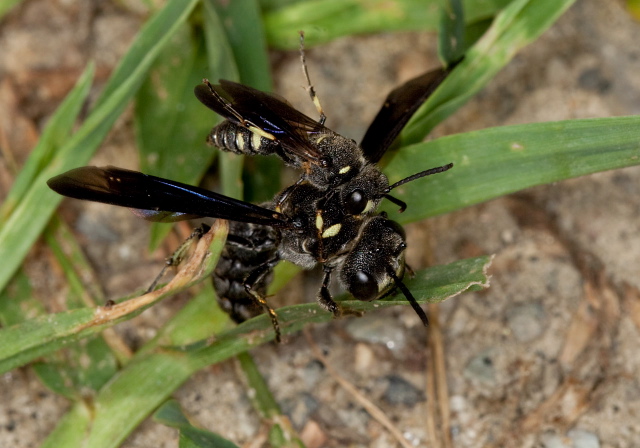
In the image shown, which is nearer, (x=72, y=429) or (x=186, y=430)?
(x=186, y=430)

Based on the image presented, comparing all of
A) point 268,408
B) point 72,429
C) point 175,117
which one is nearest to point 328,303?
point 268,408

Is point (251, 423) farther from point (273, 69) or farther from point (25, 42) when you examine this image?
point (25, 42)

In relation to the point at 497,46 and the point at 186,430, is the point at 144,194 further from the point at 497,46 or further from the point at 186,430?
the point at 497,46

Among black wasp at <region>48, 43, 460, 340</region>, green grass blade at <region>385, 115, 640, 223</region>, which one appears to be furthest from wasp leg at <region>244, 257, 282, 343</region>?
green grass blade at <region>385, 115, 640, 223</region>

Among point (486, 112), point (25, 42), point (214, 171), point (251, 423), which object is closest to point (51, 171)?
point (214, 171)

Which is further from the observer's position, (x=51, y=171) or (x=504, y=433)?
(x=51, y=171)

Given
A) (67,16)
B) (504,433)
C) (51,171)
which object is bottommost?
(504,433)

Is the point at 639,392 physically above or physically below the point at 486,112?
below
